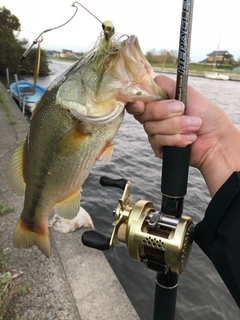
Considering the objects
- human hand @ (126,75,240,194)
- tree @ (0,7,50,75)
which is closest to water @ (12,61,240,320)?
human hand @ (126,75,240,194)

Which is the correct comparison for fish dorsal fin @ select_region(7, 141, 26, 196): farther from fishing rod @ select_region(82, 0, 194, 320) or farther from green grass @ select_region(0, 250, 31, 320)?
green grass @ select_region(0, 250, 31, 320)

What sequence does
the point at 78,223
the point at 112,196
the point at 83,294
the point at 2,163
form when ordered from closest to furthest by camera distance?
the point at 83,294 → the point at 78,223 → the point at 2,163 → the point at 112,196

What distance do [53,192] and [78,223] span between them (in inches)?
98.1

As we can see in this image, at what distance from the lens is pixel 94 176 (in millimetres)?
9055

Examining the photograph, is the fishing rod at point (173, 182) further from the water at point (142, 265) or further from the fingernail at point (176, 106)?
the water at point (142, 265)

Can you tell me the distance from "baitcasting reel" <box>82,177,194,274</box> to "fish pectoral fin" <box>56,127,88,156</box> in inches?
16.3

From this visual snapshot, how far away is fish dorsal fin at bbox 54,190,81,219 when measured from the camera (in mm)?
2100

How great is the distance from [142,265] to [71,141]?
429 centimetres

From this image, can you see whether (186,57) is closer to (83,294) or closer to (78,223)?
(83,294)

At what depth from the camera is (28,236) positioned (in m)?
2.42

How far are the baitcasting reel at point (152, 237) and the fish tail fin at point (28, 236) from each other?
0.86 m

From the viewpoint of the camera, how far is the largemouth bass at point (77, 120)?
1559mm

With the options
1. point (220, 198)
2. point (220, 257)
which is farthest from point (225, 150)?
point (220, 257)

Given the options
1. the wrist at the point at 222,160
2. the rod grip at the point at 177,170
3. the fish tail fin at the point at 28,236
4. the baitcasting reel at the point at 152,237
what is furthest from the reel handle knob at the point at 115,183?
the fish tail fin at the point at 28,236
